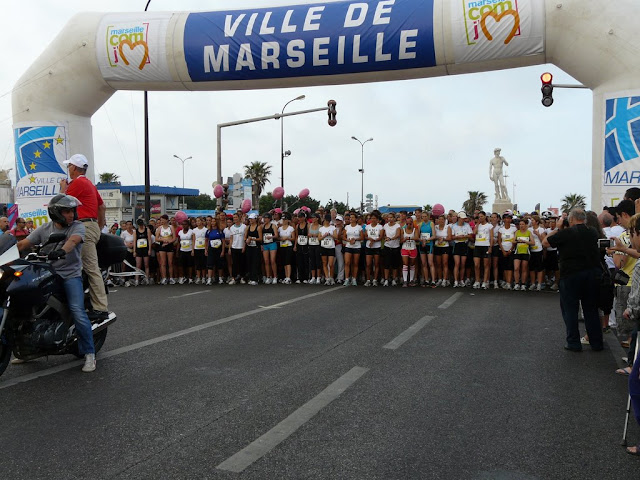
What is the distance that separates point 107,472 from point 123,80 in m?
12.2

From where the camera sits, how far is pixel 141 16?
529 inches

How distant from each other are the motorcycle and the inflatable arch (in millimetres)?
8610

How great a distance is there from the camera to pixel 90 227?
247 inches

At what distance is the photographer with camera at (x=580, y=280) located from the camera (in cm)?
679

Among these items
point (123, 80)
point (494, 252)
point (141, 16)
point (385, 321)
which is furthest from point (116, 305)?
point (494, 252)

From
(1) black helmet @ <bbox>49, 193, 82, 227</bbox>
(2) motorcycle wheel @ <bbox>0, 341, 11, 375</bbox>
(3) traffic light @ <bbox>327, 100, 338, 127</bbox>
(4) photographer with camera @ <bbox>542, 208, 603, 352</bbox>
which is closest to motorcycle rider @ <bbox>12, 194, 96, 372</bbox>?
(1) black helmet @ <bbox>49, 193, 82, 227</bbox>

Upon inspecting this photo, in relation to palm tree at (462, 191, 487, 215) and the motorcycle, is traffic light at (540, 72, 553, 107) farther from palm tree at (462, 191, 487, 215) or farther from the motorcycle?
palm tree at (462, 191, 487, 215)

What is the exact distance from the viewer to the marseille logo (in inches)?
413

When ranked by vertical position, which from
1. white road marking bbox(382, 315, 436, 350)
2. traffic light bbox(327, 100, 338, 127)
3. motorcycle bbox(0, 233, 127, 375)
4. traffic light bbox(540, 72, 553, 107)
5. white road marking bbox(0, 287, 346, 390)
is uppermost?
traffic light bbox(327, 100, 338, 127)

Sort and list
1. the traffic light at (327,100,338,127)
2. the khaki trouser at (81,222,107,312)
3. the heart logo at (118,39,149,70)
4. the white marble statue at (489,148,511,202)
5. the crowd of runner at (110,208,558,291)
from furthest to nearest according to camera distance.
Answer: the white marble statue at (489,148,511,202) → the traffic light at (327,100,338,127) → the crowd of runner at (110,208,558,291) → the heart logo at (118,39,149,70) → the khaki trouser at (81,222,107,312)

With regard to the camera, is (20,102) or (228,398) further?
(20,102)

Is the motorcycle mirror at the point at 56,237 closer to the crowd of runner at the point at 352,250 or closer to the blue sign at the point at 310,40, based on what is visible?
the blue sign at the point at 310,40

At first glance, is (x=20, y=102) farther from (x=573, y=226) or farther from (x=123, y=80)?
(x=573, y=226)

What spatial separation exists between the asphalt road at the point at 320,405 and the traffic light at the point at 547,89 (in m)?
7.88
